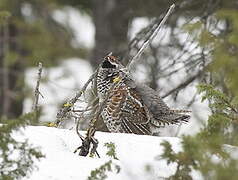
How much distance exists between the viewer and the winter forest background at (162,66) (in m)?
4.08

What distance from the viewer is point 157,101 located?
6.93m

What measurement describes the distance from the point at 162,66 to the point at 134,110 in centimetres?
217

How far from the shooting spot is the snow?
467cm

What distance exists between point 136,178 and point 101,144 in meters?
0.82

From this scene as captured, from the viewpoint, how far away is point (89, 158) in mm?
4953

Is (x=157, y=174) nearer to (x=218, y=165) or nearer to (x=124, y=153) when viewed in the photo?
(x=124, y=153)

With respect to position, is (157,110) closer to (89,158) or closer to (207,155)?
(89,158)

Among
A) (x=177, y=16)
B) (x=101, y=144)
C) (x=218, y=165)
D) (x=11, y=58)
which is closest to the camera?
(x=218, y=165)

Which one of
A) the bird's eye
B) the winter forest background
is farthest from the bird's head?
the winter forest background

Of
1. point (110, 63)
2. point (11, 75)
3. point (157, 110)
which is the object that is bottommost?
point (157, 110)

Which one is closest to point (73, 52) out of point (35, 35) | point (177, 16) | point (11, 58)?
point (35, 35)

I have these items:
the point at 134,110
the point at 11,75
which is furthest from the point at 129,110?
the point at 11,75

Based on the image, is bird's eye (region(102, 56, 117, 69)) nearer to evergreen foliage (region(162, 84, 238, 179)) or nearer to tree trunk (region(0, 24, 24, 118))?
evergreen foliage (region(162, 84, 238, 179))

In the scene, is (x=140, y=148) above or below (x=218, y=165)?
above
